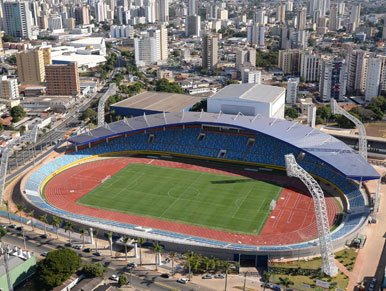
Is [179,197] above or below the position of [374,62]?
below

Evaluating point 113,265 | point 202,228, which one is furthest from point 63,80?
point 113,265

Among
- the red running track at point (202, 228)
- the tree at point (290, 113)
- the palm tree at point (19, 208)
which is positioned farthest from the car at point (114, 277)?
the tree at point (290, 113)

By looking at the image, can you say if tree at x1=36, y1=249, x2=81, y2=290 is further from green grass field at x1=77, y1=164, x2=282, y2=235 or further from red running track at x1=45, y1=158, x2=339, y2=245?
green grass field at x1=77, y1=164, x2=282, y2=235

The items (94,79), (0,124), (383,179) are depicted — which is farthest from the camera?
(94,79)

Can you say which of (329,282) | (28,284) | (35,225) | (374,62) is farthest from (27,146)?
(374,62)

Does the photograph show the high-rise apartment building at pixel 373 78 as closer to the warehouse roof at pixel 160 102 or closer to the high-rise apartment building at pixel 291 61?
the high-rise apartment building at pixel 291 61

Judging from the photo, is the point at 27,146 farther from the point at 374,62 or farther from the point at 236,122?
the point at 374,62

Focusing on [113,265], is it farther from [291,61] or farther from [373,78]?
[291,61]

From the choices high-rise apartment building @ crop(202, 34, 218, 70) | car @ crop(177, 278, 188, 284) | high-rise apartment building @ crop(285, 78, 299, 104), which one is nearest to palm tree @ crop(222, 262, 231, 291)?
car @ crop(177, 278, 188, 284)
